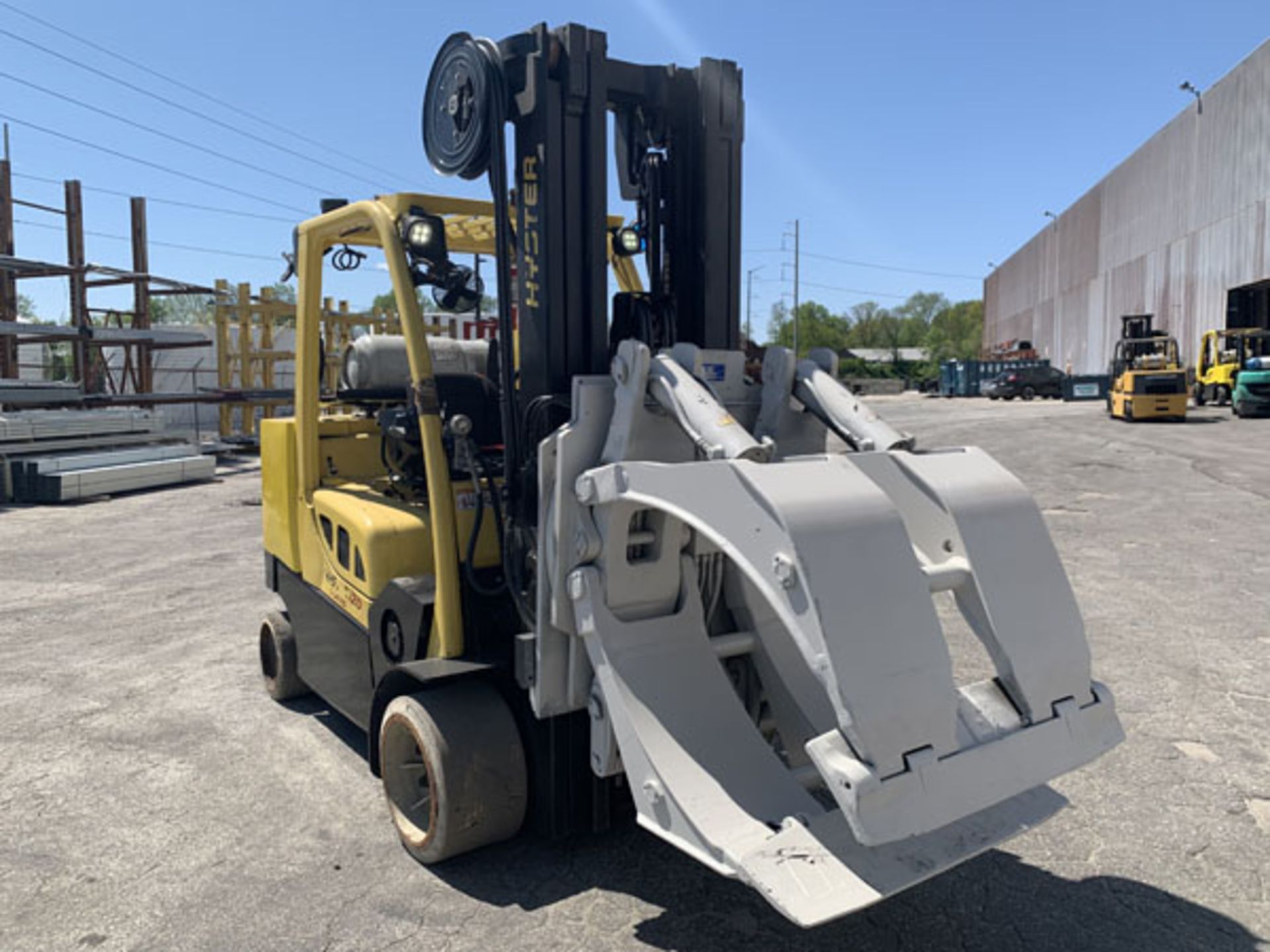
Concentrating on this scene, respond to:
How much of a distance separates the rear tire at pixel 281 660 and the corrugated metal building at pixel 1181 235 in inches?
1372

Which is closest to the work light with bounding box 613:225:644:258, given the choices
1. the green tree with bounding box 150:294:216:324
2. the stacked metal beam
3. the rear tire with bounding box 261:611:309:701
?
the rear tire with bounding box 261:611:309:701

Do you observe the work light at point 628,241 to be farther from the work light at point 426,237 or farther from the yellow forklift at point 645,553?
the work light at point 426,237

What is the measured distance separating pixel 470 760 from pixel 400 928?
577 mm

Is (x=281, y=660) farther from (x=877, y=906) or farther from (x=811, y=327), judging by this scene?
(x=811, y=327)

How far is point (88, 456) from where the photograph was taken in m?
16.2

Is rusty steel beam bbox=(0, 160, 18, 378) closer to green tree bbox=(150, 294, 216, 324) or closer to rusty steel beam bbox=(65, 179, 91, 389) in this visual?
rusty steel beam bbox=(65, 179, 91, 389)

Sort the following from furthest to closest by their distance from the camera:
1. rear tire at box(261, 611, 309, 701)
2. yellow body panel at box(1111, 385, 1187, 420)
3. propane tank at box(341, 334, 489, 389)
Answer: yellow body panel at box(1111, 385, 1187, 420) < rear tire at box(261, 611, 309, 701) < propane tank at box(341, 334, 489, 389)

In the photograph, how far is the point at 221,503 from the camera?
15.0 meters

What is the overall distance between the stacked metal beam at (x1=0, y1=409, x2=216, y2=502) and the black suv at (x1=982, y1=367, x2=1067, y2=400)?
128 ft

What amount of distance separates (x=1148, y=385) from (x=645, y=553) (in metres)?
27.2

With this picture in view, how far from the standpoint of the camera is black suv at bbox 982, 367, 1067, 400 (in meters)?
47.2

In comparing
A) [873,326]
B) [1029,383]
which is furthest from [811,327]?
[1029,383]

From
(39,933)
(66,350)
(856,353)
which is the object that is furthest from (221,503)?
(856,353)

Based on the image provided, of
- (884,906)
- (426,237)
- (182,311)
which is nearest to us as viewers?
(884,906)
